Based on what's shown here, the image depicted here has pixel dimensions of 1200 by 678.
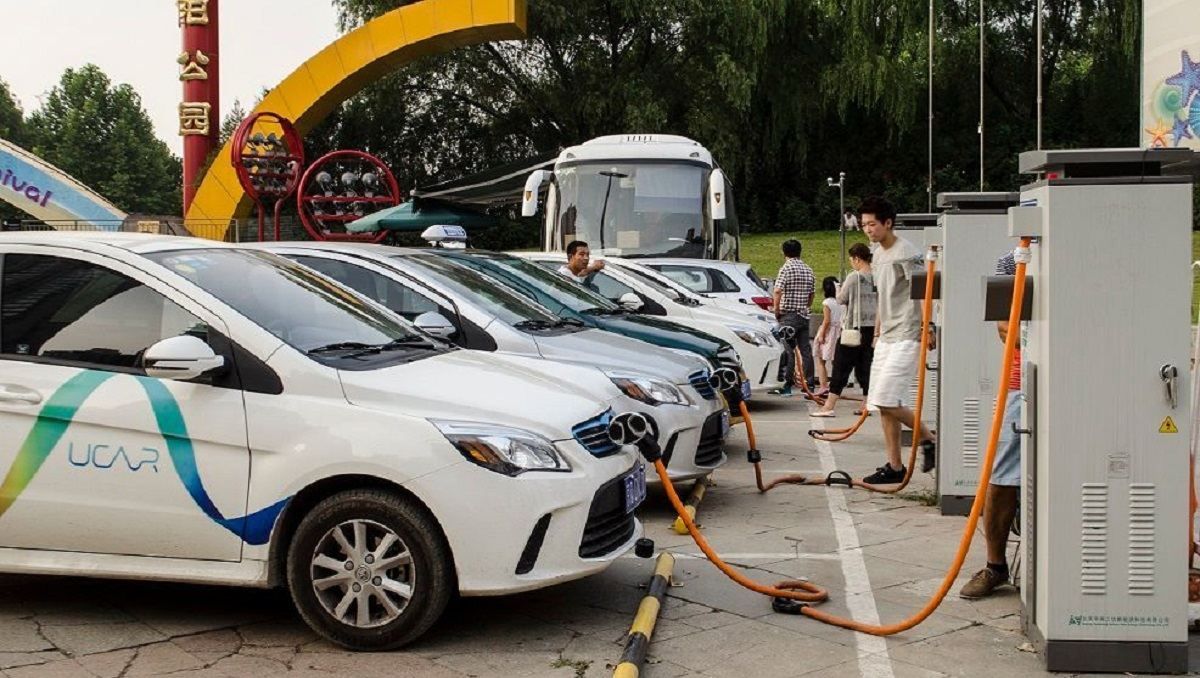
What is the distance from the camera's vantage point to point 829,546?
24.5 ft

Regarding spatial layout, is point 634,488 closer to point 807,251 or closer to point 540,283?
point 540,283

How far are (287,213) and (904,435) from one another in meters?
28.4

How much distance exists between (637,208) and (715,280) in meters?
3.23

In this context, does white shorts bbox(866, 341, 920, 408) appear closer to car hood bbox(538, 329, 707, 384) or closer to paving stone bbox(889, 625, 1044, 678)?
car hood bbox(538, 329, 707, 384)

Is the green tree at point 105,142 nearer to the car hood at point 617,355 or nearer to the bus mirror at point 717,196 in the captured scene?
the bus mirror at point 717,196

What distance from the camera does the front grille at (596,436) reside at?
5.75m

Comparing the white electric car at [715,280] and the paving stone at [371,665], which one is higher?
the white electric car at [715,280]

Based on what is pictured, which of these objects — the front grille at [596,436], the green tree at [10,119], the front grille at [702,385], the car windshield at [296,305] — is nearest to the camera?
the front grille at [596,436]

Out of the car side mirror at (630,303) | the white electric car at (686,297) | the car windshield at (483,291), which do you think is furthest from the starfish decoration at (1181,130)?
the car windshield at (483,291)

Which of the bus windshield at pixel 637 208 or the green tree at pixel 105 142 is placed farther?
the green tree at pixel 105 142

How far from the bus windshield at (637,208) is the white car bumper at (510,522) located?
1412 cm

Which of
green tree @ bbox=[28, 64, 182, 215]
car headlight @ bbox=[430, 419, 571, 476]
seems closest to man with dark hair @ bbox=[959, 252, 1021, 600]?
car headlight @ bbox=[430, 419, 571, 476]

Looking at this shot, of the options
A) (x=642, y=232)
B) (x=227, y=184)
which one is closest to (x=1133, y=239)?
(x=642, y=232)

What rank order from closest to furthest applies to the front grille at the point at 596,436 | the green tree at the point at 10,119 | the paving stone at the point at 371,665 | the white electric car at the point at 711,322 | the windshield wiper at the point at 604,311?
the paving stone at the point at 371,665, the front grille at the point at 596,436, the windshield wiper at the point at 604,311, the white electric car at the point at 711,322, the green tree at the point at 10,119
